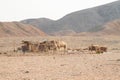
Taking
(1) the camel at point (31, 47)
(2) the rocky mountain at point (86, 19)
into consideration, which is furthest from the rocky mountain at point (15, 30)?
(1) the camel at point (31, 47)

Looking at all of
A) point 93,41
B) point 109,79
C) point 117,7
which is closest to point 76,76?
point 109,79

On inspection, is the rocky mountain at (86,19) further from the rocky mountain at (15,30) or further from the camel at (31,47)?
the camel at (31,47)

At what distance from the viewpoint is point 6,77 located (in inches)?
630

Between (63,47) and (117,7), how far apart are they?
135 meters

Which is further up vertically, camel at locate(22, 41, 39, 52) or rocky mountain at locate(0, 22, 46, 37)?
rocky mountain at locate(0, 22, 46, 37)

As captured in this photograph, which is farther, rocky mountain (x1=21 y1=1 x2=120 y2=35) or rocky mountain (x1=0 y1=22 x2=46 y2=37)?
rocky mountain (x1=21 y1=1 x2=120 y2=35)

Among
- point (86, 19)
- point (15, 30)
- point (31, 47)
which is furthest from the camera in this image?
point (86, 19)

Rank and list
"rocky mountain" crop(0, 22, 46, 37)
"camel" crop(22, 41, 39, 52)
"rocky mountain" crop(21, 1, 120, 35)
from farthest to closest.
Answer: "rocky mountain" crop(21, 1, 120, 35) → "rocky mountain" crop(0, 22, 46, 37) → "camel" crop(22, 41, 39, 52)

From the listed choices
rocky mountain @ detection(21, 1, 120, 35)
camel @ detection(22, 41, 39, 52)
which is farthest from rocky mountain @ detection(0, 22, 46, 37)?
camel @ detection(22, 41, 39, 52)

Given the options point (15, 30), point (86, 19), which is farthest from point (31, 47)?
point (86, 19)

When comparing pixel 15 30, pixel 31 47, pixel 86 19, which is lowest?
pixel 31 47

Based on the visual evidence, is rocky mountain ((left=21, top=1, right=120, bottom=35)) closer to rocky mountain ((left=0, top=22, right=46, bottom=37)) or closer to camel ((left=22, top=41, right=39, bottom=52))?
rocky mountain ((left=0, top=22, right=46, bottom=37))

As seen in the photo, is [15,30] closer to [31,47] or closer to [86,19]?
[86,19]

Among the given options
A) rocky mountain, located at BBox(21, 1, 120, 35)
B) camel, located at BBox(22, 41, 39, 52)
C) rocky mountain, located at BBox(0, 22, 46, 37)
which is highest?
rocky mountain, located at BBox(21, 1, 120, 35)
